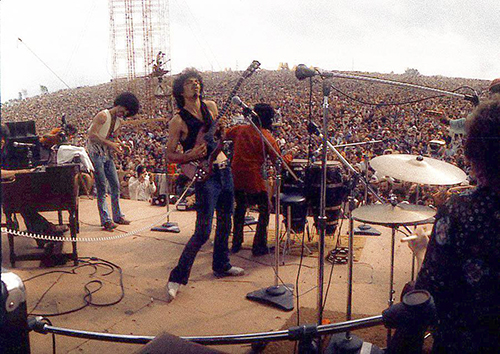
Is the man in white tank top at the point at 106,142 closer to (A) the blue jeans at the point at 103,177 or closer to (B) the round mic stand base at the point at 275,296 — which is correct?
(A) the blue jeans at the point at 103,177

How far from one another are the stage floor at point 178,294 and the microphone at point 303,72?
65.3 inches

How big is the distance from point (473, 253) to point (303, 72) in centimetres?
151

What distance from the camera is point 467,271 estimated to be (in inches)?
55.3

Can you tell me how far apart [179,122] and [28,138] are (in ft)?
9.16

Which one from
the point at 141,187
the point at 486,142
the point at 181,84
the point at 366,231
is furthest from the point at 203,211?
the point at 141,187

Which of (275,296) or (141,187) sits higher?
(275,296)

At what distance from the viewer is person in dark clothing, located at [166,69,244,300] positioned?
3.38 metres

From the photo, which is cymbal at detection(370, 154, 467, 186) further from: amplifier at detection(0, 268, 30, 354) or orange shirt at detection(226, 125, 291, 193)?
amplifier at detection(0, 268, 30, 354)

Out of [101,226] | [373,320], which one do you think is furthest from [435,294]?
[101,226]

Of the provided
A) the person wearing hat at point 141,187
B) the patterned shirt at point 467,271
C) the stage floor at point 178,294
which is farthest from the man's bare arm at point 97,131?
the patterned shirt at point 467,271

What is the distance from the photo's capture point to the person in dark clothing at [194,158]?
133 inches

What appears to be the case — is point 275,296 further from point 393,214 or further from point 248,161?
point 248,161

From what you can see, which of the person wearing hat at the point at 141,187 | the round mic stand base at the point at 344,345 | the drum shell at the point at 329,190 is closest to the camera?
the round mic stand base at the point at 344,345

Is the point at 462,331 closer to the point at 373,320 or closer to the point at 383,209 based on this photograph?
the point at 373,320
